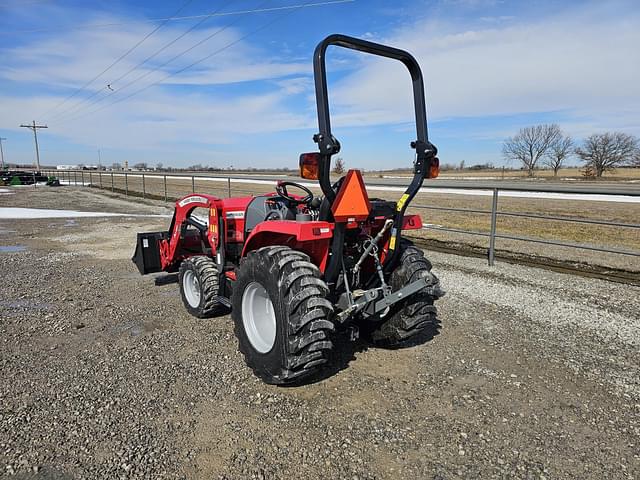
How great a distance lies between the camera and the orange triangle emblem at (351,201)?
109 inches

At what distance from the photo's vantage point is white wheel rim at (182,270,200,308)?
4.48 meters

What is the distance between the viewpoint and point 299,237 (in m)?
2.77

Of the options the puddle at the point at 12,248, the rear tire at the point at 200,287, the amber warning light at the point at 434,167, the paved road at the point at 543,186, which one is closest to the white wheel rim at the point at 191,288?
the rear tire at the point at 200,287

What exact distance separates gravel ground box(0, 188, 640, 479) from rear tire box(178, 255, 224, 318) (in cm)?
12

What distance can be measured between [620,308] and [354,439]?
12.6 feet

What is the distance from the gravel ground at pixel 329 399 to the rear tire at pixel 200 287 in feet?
0.40

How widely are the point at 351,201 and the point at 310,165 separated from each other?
44 cm

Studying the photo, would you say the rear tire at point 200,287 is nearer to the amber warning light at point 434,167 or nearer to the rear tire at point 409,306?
the rear tire at point 409,306

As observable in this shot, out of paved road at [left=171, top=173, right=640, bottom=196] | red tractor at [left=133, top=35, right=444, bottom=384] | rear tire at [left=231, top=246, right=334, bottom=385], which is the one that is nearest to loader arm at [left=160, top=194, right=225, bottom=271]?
red tractor at [left=133, top=35, right=444, bottom=384]

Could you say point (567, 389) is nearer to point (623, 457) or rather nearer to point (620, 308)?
point (623, 457)

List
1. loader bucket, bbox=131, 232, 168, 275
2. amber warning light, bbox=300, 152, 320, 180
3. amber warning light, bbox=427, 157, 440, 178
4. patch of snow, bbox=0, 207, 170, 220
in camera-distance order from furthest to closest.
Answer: patch of snow, bbox=0, 207, 170, 220
loader bucket, bbox=131, 232, 168, 275
amber warning light, bbox=427, 157, 440, 178
amber warning light, bbox=300, 152, 320, 180

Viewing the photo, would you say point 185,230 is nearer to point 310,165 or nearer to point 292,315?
point 292,315

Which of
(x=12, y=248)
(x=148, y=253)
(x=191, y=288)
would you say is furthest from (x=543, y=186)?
(x=12, y=248)

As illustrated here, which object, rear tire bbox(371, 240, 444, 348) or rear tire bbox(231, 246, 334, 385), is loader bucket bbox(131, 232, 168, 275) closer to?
rear tire bbox(231, 246, 334, 385)
